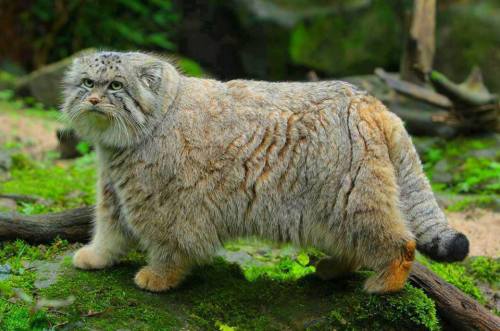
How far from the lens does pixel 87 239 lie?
5.65 meters

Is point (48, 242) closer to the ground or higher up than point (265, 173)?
closer to the ground

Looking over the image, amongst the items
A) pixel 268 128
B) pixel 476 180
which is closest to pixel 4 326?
pixel 268 128

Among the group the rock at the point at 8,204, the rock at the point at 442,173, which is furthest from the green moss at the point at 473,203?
the rock at the point at 8,204

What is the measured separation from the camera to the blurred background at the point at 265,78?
4664 millimetres

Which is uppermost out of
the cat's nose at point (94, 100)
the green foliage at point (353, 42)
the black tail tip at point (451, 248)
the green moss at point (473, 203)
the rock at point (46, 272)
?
the green foliage at point (353, 42)

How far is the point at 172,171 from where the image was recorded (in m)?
4.66

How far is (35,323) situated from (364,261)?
2261mm

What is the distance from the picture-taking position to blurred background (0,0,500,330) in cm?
466

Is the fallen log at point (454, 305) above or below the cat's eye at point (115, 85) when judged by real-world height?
below

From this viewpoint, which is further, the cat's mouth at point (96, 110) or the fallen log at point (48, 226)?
the fallen log at point (48, 226)

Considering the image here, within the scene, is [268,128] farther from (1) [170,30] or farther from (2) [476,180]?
(1) [170,30]

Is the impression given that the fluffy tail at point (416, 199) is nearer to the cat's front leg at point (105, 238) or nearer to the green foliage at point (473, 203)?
the cat's front leg at point (105, 238)

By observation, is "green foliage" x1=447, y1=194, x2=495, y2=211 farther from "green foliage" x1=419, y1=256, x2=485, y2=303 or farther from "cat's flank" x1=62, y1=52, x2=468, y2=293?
"cat's flank" x1=62, y1=52, x2=468, y2=293

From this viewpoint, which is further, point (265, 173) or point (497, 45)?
point (497, 45)
